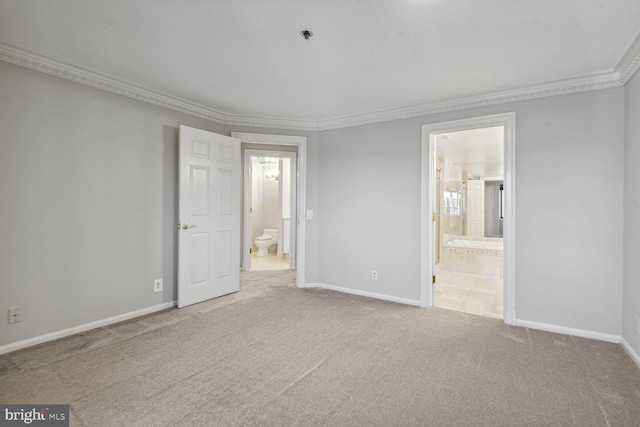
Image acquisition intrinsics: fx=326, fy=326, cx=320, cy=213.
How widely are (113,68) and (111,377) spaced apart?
2.46m

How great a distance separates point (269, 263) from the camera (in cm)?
646

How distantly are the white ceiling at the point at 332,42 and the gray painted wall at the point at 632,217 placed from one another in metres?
0.36

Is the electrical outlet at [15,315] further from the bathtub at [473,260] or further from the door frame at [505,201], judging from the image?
the bathtub at [473,260]

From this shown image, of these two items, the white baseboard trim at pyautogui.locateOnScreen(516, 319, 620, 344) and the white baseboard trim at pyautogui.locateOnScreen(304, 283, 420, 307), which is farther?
the white baseboard trim at pyautogui.locateOnScreen(304, 283, 420, 307)

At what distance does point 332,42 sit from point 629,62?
223cm

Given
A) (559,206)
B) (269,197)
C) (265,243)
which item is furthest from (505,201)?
(269,197)

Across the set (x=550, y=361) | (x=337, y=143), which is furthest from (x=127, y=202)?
(x=550, y=361)

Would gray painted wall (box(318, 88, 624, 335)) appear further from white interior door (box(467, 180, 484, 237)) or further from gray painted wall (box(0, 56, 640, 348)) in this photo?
white interior door (box(467, 180, 484, 237))

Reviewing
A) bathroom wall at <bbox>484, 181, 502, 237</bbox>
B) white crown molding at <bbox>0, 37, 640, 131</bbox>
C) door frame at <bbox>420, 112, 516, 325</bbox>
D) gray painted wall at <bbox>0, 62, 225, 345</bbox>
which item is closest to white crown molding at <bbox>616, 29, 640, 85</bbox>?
white crown molding at <bbox>0, 37, 640, 131</bbox>

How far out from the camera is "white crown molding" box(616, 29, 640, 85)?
2.27 m

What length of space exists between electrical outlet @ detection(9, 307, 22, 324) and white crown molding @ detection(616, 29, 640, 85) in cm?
489

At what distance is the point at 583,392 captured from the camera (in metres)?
2.02

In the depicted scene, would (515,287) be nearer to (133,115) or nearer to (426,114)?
(426,114)

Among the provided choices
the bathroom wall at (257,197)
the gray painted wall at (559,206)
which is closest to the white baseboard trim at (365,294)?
the gray painted wall at (559,206)
